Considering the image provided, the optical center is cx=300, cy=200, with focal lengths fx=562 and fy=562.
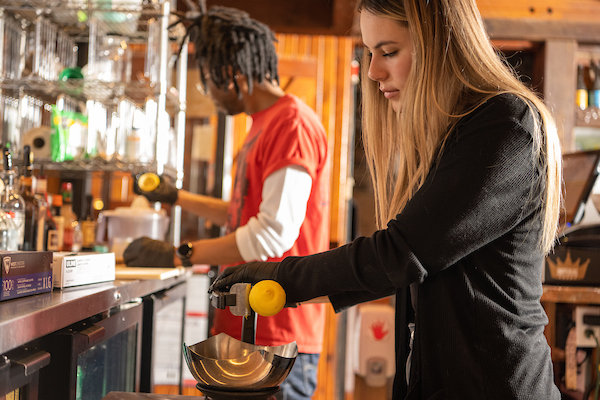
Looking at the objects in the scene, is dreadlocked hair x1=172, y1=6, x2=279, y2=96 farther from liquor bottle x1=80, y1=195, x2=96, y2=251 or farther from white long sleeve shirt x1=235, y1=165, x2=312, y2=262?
liquor bottle x1=80, y1=195, x2=96, y2=251

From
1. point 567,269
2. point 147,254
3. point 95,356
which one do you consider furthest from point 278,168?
point 567,269

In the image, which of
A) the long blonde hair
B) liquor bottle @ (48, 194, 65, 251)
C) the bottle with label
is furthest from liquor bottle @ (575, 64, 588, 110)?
the bottle with label

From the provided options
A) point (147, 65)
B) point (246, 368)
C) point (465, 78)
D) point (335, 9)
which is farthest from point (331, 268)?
point (335, 9)

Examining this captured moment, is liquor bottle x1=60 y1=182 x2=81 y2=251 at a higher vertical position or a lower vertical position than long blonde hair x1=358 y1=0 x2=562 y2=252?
lower

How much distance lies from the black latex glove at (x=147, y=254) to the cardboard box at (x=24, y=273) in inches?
24.8

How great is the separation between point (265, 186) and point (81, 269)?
1.82ft

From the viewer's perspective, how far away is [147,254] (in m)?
1.71

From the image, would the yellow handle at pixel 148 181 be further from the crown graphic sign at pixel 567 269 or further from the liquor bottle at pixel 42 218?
the crown graphic sign at pixel 567 269

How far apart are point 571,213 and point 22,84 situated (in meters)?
2.09

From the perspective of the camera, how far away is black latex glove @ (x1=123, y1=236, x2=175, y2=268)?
5.60ft

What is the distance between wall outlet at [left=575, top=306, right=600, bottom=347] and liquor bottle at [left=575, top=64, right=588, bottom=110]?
1.89 metres

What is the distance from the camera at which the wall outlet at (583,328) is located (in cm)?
194

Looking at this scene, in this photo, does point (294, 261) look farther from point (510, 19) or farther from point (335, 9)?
point (510, 19)

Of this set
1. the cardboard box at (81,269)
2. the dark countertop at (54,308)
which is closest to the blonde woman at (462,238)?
the dark countertop at (54,308)
